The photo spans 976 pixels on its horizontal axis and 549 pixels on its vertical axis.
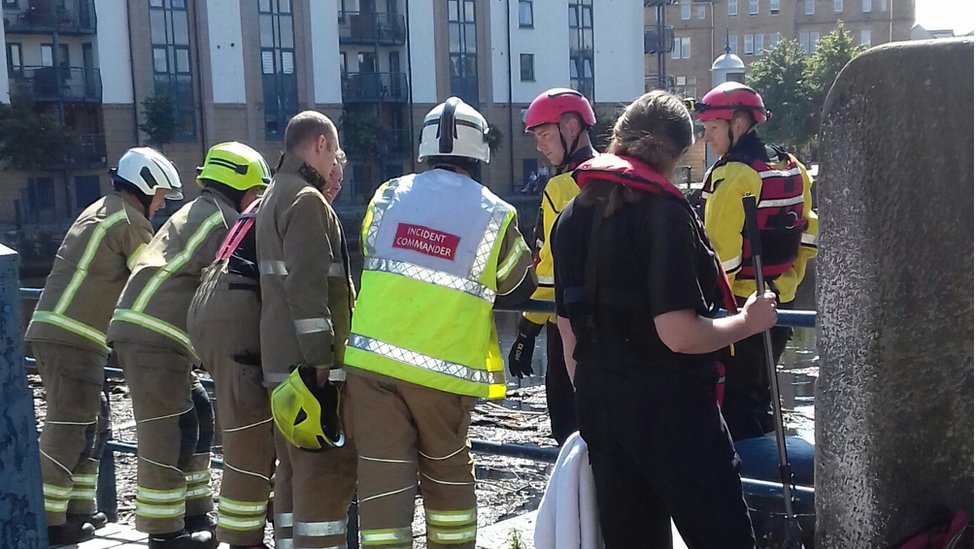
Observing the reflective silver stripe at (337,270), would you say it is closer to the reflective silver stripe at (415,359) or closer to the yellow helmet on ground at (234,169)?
the reflective silver stripe at (415,359)

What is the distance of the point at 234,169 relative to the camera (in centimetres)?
500

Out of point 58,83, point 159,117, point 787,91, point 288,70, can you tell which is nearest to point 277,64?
point 288,70

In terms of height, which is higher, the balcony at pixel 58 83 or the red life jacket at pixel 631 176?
the balcony at pixel 58 83

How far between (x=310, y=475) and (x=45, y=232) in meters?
32.2

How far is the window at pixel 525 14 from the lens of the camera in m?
56.4

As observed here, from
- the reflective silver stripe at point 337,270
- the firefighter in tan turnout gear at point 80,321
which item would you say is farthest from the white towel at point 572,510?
the firefighter in tan turnout gear at point 80,321

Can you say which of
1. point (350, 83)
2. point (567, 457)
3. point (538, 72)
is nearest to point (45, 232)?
point (350, 83)

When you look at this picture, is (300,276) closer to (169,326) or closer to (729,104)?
(169,326)

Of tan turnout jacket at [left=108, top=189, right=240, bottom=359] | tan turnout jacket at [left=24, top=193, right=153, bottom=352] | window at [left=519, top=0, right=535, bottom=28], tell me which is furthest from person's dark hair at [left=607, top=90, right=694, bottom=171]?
window at [left=519, top=0, right=535, bottom=28]

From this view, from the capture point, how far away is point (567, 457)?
3.33m

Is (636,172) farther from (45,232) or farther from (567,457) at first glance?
(45,232)

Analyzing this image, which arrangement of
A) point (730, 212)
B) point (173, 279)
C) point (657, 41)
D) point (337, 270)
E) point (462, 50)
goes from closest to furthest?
point (337, 270)
point (730, 212)
point (173, 279)
point (462, 50)
point (657, 41)

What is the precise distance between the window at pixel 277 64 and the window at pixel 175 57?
3340mm

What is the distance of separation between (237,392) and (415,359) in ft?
3.55
